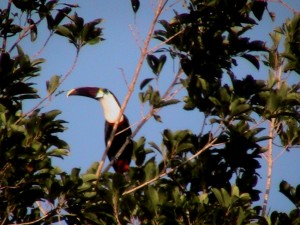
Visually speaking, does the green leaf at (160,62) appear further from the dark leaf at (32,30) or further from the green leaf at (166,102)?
the dark leaf at (32,30)

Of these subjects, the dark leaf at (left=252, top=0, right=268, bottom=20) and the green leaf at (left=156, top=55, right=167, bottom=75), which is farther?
the green leaf at (left=156, top=55, right=167, bottom=75)

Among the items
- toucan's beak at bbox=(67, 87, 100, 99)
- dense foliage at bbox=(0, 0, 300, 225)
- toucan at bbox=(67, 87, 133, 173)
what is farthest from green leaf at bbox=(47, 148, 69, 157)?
toucan's beak at bbox=(67, 87, 100, 99)

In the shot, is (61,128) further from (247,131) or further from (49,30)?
(247,131)

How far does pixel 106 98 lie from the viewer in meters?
8.09

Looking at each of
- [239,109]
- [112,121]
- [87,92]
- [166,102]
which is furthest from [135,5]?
[87,92]

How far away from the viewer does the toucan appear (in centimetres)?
689

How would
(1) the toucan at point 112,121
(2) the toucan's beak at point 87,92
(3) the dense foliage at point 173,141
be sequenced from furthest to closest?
(2) the toucan's beak at point 87,92 < (1) the toucan at point 112,121 < (3) the dense foliage at point 173,141

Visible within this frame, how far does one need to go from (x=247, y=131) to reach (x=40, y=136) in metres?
1.36

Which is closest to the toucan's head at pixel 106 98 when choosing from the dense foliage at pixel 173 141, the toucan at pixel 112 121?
the toucan at pixel 112 121

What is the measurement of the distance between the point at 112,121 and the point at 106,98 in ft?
2.54

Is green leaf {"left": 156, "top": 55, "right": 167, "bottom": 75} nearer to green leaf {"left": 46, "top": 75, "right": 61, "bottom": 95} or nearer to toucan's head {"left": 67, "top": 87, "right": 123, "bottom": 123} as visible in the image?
green leaf {"left": 46, "top": 75, "right": 61, "bottom": 95}

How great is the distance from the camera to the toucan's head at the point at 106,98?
752 centimetres

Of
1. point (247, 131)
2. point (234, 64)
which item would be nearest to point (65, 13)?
point (234, 64)

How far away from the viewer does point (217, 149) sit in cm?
413
